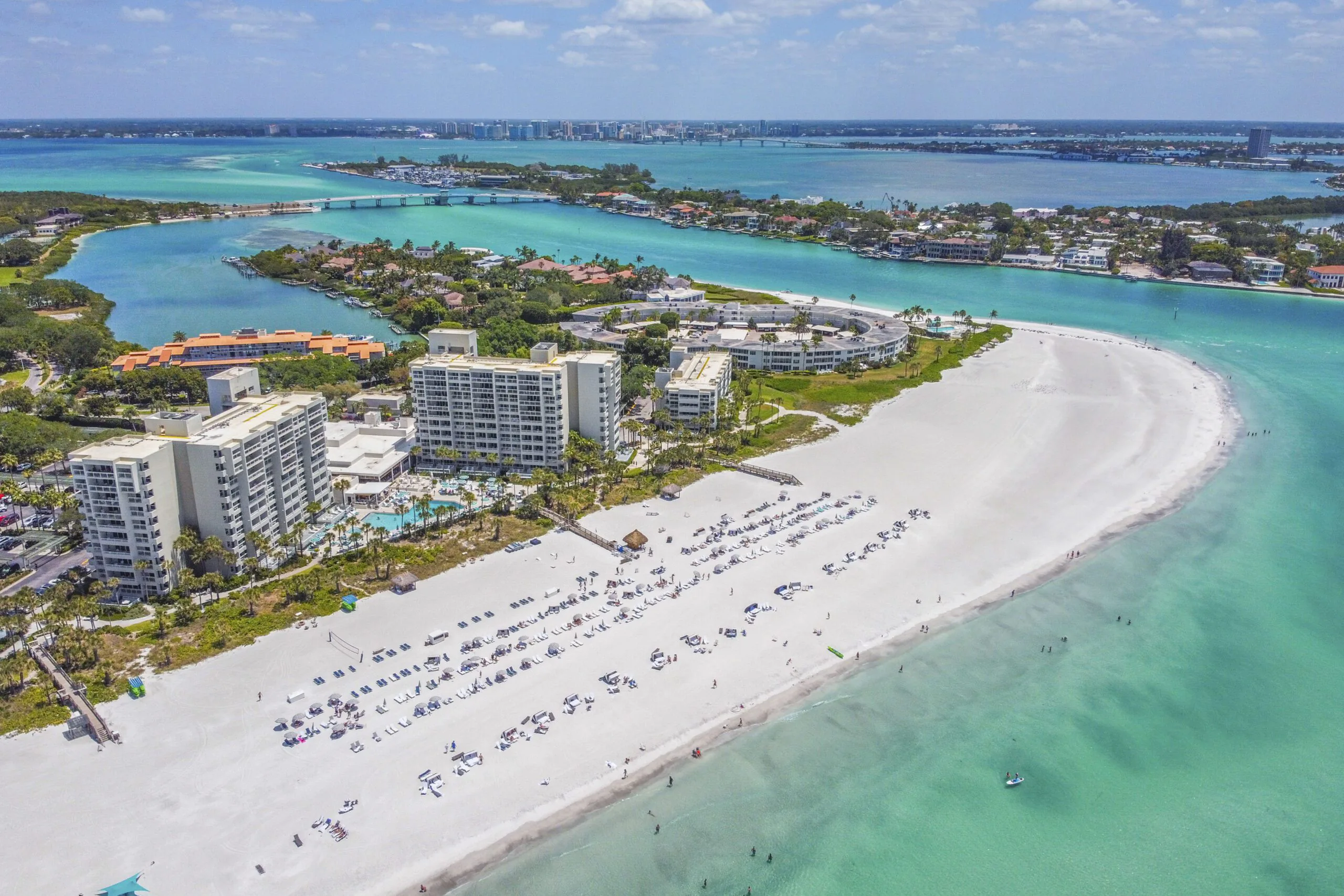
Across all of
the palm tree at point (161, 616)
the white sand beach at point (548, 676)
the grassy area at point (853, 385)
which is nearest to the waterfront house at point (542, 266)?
the grassy area at point (853, 385)

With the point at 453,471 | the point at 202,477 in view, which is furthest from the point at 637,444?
the point at 202,477

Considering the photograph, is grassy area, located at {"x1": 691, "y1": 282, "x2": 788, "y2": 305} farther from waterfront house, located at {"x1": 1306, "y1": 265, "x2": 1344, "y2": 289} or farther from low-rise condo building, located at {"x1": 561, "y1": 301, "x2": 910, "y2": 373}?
waterfront house, located at {"x1": 1306, "y1": 265, "x2": 1344, "y2": 289}

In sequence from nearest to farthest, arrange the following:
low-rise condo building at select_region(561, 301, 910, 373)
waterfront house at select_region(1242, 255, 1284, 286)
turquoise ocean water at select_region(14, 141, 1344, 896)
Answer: turquoise ocean water at select_region(14, 141, 1344, 896), low-rise condo building at select_region(561, 301, 910, 373), waterfront house at select_region(1242, 255, 1284, 286)

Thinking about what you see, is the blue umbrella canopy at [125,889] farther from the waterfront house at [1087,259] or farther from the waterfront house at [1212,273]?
the waterfront house at [1087,259]

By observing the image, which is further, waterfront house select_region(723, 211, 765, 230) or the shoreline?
waterfront house select_region(723, 211, 765, 230)

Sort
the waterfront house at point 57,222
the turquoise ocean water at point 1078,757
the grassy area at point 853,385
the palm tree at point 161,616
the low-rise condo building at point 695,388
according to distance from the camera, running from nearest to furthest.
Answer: the turquoise ocean water at point 1078,757 → the palm tree at point 161,616 → the low-rise condo building at point 695,388 → the grassy area at point 853,385 → the waterfront house at point 57,222

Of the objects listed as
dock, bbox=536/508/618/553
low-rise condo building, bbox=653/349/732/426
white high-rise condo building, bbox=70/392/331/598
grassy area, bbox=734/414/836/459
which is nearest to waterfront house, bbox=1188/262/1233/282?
grassy area, bbox=734/414/836/459

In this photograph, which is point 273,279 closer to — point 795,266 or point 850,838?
point 795,266
